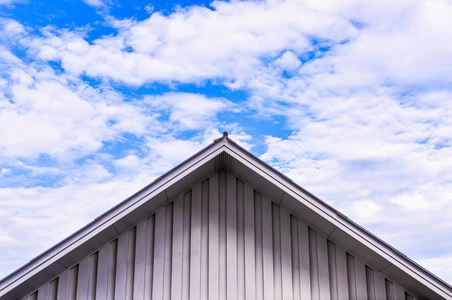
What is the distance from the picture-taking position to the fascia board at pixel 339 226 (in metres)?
7.11

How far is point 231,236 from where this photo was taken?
796 centimetres

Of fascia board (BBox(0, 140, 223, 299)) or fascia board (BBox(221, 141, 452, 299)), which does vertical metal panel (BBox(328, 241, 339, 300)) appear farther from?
fascia board (BBox(0, 140, 223, 299))

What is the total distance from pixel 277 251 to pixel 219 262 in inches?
38.1

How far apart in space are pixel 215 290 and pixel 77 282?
220 cm

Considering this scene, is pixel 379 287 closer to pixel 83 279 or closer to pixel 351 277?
pixel 351 277

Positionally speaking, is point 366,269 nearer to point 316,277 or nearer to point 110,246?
point 316,277

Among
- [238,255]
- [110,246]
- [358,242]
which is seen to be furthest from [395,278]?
[110,246]

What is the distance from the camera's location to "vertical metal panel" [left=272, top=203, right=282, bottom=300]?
7.73 metres

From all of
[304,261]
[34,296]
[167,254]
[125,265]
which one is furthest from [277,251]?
[34,296]

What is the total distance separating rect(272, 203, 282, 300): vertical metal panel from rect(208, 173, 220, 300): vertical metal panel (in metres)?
0.94

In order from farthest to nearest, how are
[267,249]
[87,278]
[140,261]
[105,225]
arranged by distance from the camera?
[267,249] → [140,261] → [87,278] → [105,225]

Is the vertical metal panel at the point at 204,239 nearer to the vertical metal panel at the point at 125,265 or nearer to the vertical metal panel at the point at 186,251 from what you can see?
the vertical metal panel at the point at 186,251

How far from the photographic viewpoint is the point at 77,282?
7676 millimetres

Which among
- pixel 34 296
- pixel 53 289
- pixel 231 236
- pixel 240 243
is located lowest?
pixel 34 296
